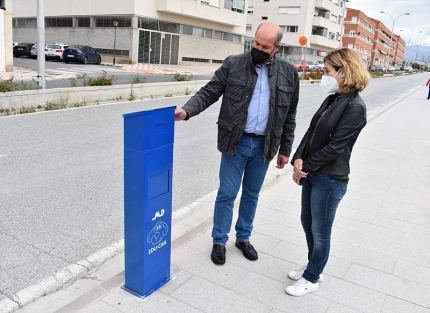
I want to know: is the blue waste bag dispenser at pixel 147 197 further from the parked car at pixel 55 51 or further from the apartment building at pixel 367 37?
the apartment building at pixel 367 37

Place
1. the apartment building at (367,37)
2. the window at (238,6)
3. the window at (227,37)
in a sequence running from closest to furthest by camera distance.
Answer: the window at (238,6) < the window at (227,37) < the apartment building at (367,37)

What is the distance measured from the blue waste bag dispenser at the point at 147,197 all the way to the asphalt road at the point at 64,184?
2.98ft

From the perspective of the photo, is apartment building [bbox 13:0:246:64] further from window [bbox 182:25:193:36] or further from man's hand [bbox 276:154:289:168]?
man's hand [bbox 276:154:289:168]

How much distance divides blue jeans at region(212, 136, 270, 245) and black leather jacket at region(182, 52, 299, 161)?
87 mm

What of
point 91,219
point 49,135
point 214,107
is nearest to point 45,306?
point 91,219

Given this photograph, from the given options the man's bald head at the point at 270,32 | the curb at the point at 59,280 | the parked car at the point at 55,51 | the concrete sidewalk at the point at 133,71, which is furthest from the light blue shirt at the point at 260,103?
the parked car at the point at 55,51

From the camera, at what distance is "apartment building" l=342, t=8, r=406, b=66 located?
85.3 meters

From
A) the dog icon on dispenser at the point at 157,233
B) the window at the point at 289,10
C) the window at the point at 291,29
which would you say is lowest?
the dog icon on dispenser at the point at 157,233

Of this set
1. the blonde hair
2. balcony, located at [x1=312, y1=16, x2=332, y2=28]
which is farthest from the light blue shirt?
balcony, located at [x1=312, y1=16, x2=332, y2=28]

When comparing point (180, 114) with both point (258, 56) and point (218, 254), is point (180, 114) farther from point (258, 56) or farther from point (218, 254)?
point (218, 254)

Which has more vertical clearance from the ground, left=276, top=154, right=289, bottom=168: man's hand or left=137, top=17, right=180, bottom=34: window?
left=137, top=17, right=180, bottom=34: window

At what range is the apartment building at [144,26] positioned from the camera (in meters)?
32.8

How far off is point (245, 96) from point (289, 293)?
1581 millimetres

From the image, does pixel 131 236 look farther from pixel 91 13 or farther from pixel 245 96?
pixel 91 13
